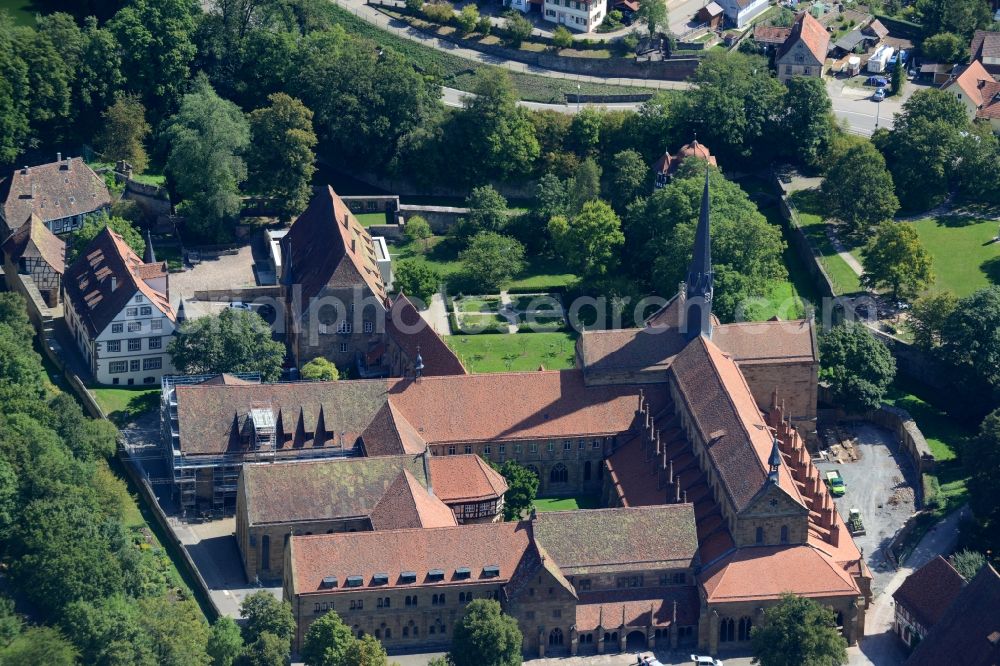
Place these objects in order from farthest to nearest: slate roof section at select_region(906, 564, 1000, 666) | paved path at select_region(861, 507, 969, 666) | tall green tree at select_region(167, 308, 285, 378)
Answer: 1. tall green tree at select_region(167, 308, 285, 378)
2. paved path at select_region(861, 507, 969, 666)
3. slate roof section at select_region(906, 564, 1000, 666)

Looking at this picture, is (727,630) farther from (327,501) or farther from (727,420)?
(327,501)

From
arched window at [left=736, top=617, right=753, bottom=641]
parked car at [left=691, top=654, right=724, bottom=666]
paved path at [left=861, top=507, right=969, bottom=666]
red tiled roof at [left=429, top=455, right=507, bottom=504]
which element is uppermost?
red tiled roof at [left=429, top=455, right=507, bottom=504]

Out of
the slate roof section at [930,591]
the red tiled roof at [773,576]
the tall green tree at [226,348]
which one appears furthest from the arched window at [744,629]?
the tall green tree at [226,348]

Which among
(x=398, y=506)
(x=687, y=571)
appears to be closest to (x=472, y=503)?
(x=398, y=506)

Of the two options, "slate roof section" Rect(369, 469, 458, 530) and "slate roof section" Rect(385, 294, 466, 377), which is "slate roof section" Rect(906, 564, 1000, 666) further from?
"slate roof section" Rect(385, 294, 466, 377)

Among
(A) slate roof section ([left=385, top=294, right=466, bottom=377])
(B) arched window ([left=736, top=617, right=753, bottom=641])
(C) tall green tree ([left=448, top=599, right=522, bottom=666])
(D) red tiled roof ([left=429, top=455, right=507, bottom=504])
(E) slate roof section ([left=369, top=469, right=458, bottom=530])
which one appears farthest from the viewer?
(A) slate roof section ([left=385, top=294, right=466, bottom=377])

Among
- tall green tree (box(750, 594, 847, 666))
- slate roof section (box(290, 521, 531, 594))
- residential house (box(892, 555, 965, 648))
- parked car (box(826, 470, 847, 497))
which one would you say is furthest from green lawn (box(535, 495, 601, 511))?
residential house (box(892, 555, 965, 648))

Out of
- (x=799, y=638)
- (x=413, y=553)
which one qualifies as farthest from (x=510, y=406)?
(x=799, y=638)

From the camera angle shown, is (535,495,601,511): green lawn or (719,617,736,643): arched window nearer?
(719,617,736,643): arched window
